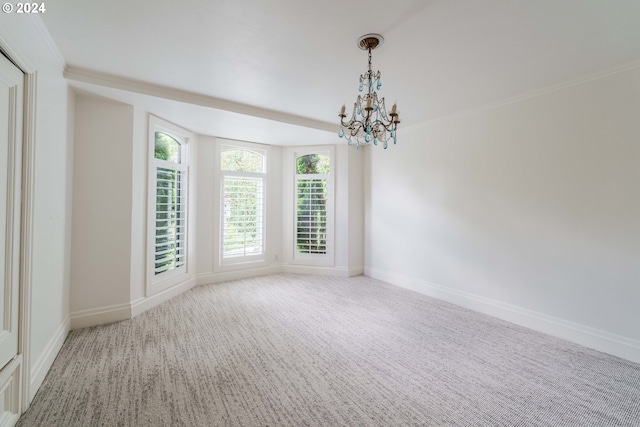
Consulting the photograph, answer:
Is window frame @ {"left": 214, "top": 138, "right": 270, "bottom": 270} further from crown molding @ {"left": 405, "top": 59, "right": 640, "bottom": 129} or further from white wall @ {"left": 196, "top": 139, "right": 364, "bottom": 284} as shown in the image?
crown molding @ {"left": 405, "top": 59, "right": 640, "bottom": 129}

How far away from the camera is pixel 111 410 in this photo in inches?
70.0

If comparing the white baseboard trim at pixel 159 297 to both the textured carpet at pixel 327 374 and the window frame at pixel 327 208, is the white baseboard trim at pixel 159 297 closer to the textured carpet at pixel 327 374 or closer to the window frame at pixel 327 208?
the textured carpet at pixel 327 374

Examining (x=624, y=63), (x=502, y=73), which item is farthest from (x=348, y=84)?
(x=624, y=63)

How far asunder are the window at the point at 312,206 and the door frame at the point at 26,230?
12.5ft

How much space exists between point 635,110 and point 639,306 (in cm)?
171

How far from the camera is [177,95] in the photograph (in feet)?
10.1

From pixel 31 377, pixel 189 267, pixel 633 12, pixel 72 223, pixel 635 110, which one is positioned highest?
pixel 633 12

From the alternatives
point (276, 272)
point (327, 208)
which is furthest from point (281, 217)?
point (276, 272)

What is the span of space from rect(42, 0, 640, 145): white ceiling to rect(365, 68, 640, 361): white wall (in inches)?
15.2

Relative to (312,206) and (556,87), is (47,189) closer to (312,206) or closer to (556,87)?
(312,206)

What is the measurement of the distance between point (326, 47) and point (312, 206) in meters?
3.29

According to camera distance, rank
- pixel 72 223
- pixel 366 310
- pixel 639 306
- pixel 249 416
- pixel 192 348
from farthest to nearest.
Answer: pixel 366 310 < pixel 72 223 < pixel 192 348 < pixel 639 306 < pixel 249 416

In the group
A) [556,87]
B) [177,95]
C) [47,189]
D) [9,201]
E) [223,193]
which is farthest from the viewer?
[223,193]

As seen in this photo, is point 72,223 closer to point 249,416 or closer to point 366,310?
point 249,416
